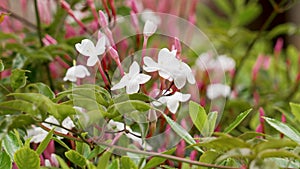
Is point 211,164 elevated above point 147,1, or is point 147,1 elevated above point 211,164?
point 147,1

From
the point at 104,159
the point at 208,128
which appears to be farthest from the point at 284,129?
the point at 104,159

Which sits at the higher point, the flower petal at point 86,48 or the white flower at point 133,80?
the flower petal at point 86,48

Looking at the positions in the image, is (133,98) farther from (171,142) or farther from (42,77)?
(42,77)

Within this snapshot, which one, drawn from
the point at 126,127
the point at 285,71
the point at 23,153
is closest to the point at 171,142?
the point at 126,127

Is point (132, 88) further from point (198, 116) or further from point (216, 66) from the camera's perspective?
point (216, 66)

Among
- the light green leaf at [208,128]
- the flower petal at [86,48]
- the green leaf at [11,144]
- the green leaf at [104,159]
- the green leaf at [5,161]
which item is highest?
the flower petal at [86,48]

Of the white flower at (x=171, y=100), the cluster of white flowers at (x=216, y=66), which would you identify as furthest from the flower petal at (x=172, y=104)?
the cluster of white flowers at (x=216, y=66)

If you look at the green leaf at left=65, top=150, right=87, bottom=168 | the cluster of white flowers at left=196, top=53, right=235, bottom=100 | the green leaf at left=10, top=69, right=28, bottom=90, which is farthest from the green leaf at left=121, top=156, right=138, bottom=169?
the cluster of white flowers at left=196, top=53, right=235, bottom=100

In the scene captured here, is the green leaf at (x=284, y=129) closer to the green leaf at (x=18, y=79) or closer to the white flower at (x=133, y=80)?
the white flower at (x=133, y=80)
